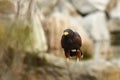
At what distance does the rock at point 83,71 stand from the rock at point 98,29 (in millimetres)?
5801

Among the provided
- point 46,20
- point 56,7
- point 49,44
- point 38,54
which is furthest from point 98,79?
point 56,7

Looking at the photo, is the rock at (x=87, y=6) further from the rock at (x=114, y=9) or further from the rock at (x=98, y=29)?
the rock at (x=114, y=9)

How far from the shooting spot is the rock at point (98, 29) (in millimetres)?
13438

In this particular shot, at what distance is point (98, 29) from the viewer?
1381cm

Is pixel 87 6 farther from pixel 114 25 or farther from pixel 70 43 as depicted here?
pixel 70 43

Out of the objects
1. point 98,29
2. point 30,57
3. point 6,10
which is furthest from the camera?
point 98,29

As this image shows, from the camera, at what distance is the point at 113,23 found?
14594 millimetres

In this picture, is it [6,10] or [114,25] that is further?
[114,25]

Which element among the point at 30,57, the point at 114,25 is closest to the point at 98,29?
the point at 114,25

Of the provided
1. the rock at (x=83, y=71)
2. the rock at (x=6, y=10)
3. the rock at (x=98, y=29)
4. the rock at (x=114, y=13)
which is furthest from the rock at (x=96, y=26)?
the rock at (x=83, y=71)

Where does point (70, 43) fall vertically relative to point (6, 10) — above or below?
below

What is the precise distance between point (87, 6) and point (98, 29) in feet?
3.62

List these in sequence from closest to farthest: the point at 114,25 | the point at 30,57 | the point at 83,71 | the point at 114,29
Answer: the point at 83,71
the point at 30,57
the point at 114,29
the point at 114,25

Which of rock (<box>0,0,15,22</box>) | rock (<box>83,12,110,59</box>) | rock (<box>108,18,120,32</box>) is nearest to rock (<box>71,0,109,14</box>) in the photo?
rock (<box>83,12,110,59</box>)
